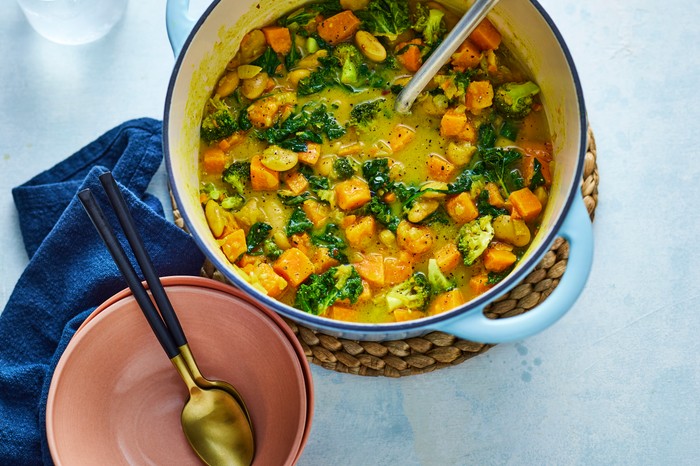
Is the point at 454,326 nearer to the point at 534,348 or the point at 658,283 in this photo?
the point at 534,348

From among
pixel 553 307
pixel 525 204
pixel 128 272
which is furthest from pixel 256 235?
pixel 553 307

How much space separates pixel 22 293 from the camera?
2.91 metres

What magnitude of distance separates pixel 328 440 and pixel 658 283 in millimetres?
1282

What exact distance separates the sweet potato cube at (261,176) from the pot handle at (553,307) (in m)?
0.81

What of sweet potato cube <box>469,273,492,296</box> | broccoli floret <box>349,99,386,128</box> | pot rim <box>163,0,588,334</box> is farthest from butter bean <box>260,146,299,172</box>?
sweet potato cube <box>469,273,492,296</box>

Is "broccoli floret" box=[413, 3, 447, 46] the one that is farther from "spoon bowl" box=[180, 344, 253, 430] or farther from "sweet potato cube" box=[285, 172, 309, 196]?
"spoon bowl" box=[180, 344, 253, 430]

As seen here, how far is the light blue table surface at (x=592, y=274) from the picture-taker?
2.88m

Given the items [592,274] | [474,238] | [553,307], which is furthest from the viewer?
[592,274]

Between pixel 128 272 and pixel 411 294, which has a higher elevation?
pixel 128 272

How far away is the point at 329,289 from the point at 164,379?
0.66m

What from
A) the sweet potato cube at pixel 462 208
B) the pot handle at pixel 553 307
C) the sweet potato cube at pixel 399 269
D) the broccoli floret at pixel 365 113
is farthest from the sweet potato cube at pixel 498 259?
the broccoli floret at pixel 365 113

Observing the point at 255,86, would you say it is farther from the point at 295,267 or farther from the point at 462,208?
the point at 462,208

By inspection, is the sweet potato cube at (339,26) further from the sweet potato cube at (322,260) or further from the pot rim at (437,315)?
the sweet potato cube at (322,260)

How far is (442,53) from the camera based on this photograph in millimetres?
2629
